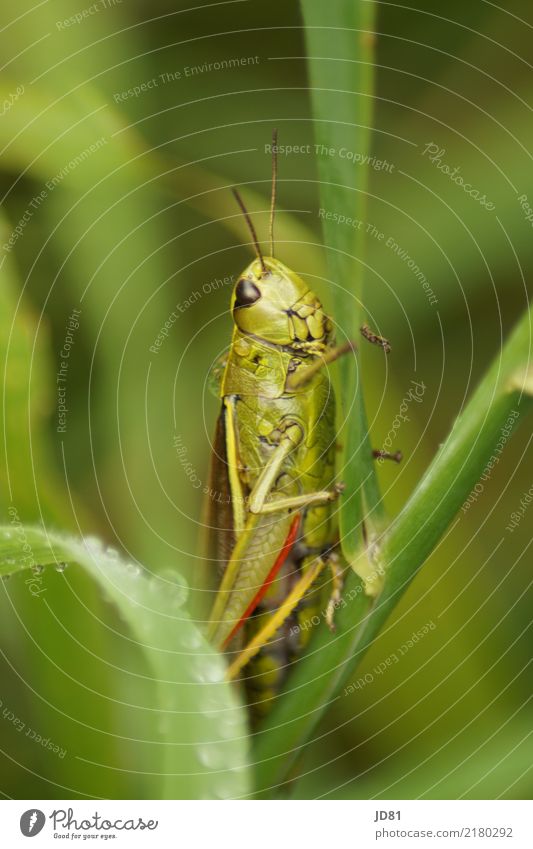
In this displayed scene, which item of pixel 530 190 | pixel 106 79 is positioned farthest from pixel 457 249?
pixel 106 79

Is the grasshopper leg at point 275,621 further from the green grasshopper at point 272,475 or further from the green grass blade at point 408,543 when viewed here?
the green grass blade at point 408,543

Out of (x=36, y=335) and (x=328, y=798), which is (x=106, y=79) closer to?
(x=36, y=335)

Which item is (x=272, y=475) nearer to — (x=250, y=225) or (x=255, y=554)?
(x=255, y=554)

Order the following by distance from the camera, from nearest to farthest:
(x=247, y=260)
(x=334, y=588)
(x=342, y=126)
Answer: (x=342, y=126), (x=334, y=588), (x=247, y=260)

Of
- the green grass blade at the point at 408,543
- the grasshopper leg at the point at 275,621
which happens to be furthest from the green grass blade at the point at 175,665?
the grasshopper leg at the point at 275,621

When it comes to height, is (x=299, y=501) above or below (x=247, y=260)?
below

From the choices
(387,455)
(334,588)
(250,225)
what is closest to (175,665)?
(334,588)

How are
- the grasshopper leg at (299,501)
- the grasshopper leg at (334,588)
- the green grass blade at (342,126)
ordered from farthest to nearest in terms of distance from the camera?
the grasshopper leg at (299,501) < the grasshopper leg at (334,588) < the green grass blade at (342,126)

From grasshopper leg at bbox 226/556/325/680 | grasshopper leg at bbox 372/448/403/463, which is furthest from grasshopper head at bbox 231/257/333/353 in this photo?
Answer: grasshopper leg at bbox 226/556/325/680
